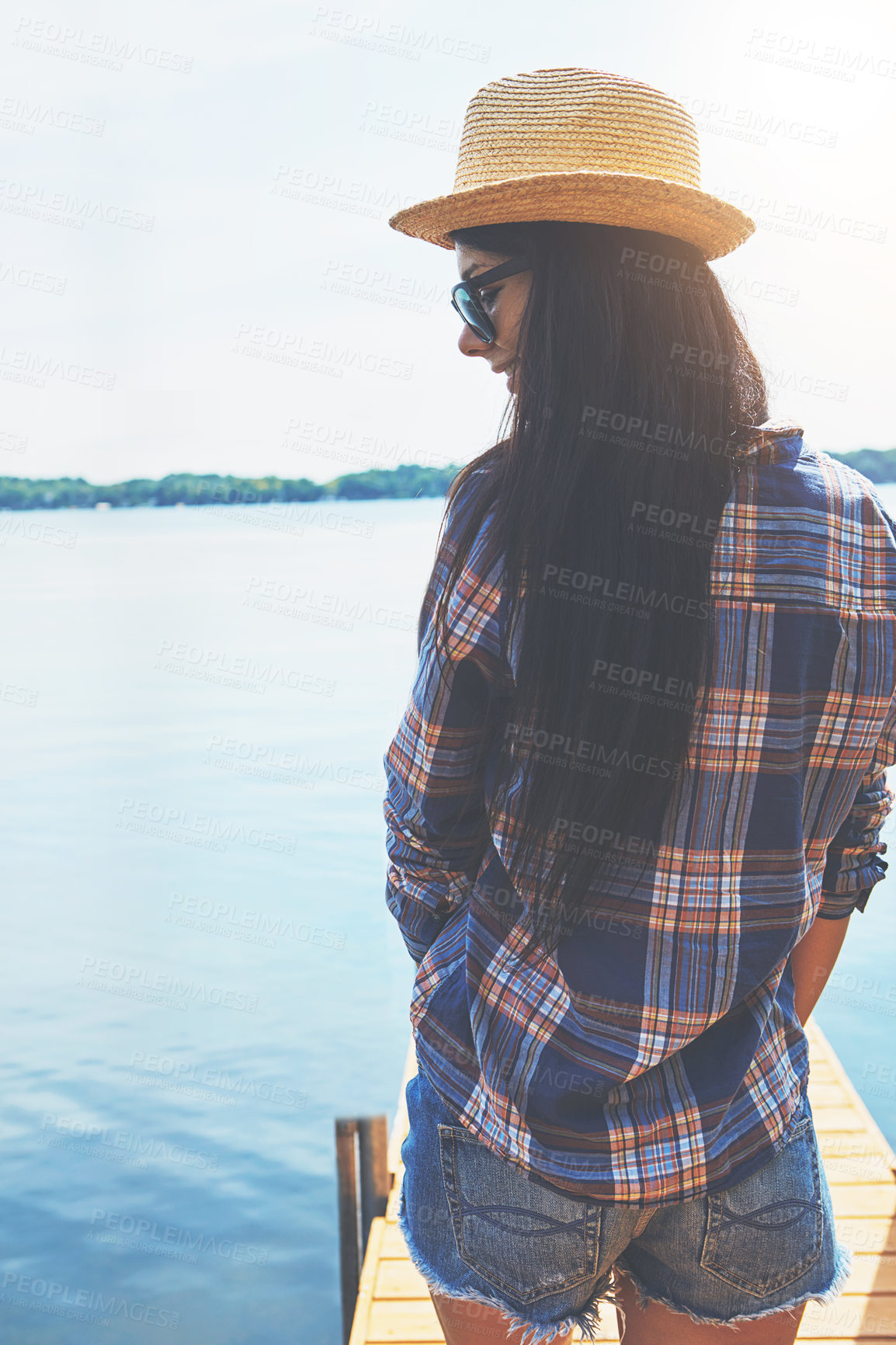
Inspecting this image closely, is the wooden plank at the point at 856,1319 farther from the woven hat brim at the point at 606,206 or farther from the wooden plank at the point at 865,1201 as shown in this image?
the woven hat brim at the point at 606,206

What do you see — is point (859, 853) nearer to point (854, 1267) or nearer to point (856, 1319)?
point (856, 1319)

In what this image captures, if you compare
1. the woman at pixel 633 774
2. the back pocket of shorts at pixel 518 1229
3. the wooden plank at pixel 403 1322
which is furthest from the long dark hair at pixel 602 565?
the wooden plank at pixel 403 1322

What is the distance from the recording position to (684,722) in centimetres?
75

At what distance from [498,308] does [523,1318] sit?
31.3 inches

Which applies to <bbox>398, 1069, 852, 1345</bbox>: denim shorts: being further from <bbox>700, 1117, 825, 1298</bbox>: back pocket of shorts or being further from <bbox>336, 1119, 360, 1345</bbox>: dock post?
<bbox>336, 1119, 360, 1345</bbox>: dock post

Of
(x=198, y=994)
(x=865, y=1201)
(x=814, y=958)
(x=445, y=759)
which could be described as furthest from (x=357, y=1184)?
(x=198, y=994)

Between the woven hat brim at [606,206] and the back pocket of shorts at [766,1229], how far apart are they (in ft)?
2.44

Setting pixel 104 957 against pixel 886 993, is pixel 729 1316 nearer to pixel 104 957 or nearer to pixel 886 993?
pixel 886 993

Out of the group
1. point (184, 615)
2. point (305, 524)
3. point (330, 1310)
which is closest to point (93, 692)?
point (184, 615)

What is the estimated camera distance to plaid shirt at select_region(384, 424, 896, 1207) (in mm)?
754

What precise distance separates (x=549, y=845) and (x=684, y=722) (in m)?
0.13

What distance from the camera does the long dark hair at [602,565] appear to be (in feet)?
2.42

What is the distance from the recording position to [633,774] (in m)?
0.75

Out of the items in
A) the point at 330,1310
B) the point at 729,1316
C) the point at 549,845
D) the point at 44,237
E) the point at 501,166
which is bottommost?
the point at 330,1310
